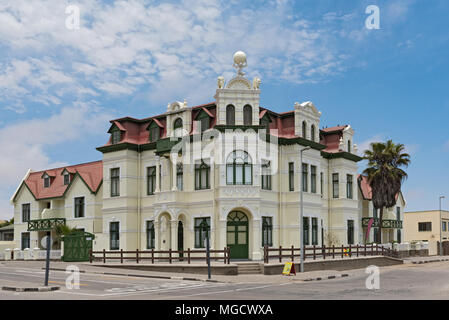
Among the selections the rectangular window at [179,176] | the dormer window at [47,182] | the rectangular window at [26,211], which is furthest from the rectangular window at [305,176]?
the rectangular window at [26,211]

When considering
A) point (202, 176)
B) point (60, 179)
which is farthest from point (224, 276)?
point (60, 179)

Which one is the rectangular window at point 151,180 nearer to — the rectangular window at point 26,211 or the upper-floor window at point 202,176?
the upper-floor window at point 202,176

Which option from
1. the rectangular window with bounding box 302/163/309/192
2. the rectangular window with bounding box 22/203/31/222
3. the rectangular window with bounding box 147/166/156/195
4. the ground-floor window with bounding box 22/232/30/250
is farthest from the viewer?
the rectangular window with bounding box 22/203/31/222

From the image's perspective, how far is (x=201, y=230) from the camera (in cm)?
3625

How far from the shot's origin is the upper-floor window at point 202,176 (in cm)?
3641

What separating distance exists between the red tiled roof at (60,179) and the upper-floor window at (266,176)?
15.0 m

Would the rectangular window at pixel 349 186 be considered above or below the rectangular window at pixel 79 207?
above

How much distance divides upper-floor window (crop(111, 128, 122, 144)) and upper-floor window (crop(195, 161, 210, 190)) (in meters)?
8.00

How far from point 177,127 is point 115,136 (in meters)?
5.83

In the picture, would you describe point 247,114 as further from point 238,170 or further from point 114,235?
point 114,235

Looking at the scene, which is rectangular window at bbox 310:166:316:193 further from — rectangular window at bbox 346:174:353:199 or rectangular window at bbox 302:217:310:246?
rectangular window at bbox 346:174:353:199

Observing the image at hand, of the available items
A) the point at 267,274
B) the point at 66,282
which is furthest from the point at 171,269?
the point at 66,282

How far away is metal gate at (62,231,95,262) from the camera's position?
38.0m

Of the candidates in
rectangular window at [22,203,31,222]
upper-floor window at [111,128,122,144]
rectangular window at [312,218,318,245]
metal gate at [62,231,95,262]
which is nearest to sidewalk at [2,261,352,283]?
metal gate at [62,231,95,262]
